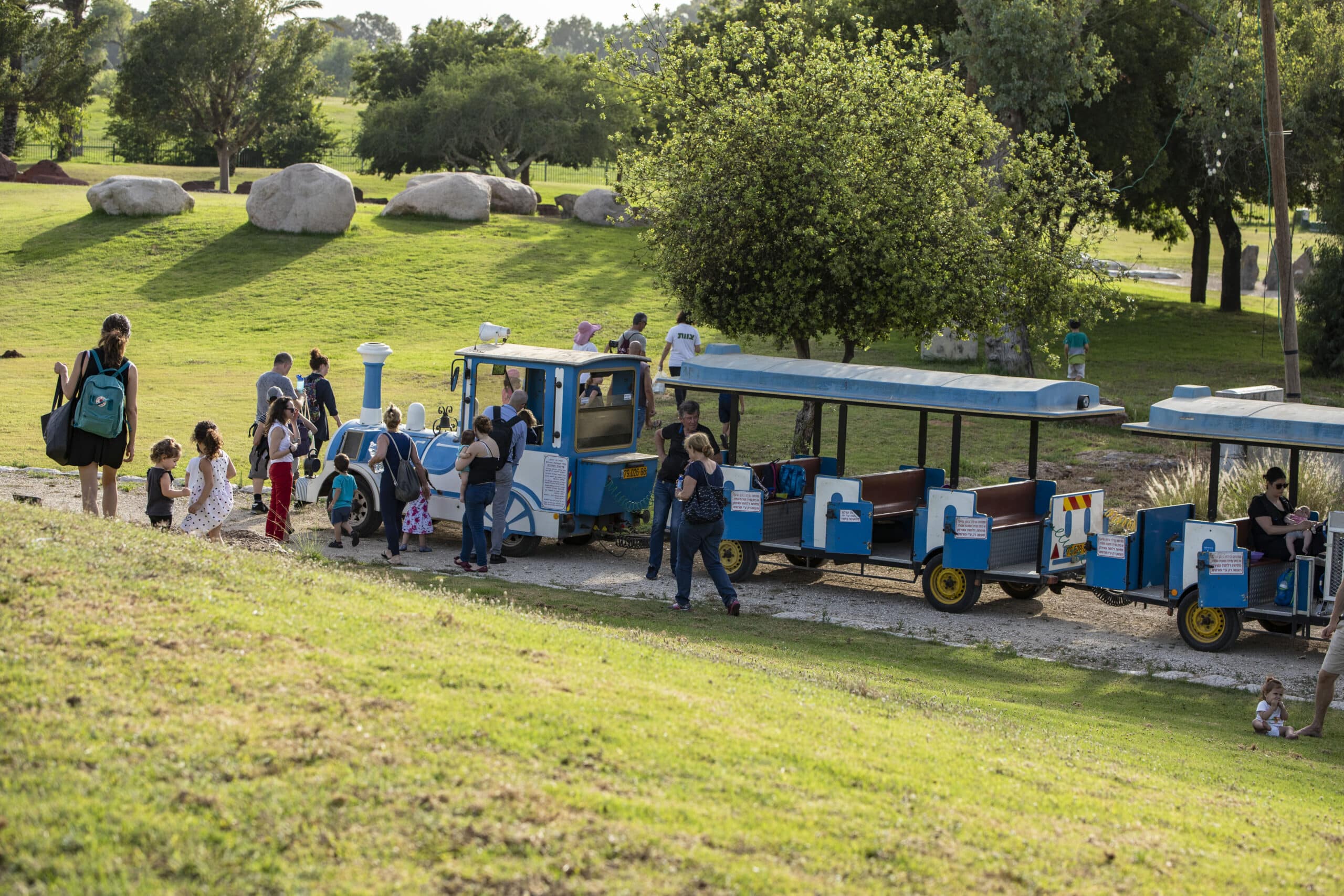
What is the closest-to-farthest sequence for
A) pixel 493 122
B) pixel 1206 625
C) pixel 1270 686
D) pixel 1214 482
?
pixel 1270 686 → pixel 1206 625 → pixel 1214 482 → pixel 493 122

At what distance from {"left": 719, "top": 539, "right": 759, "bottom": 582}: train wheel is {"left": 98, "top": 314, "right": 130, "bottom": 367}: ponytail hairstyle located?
6.52 m

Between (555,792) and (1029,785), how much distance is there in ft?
9.15

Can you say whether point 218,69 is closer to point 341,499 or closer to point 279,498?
point 341,499

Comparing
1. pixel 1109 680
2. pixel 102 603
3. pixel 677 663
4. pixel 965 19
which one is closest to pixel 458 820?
pixel 102 603

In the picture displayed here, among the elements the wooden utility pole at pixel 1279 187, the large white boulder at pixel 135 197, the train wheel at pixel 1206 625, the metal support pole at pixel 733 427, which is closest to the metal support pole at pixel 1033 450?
the train wheel at pixel 1206 625

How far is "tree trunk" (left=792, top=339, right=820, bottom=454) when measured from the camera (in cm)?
1959

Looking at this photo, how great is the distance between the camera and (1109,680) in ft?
38.1

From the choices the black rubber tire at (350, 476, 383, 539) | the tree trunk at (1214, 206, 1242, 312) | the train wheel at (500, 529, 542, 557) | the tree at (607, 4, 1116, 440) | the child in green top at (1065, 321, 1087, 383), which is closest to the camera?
the train wheel at (500, 529, 542, 557)

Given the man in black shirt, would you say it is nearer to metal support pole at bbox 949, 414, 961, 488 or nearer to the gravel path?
the gravel path

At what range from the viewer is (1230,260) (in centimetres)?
4491

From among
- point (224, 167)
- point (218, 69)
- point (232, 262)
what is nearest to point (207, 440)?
point (232, 262)

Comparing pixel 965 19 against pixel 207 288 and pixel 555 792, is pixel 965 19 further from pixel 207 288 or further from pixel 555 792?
pixel 555 792

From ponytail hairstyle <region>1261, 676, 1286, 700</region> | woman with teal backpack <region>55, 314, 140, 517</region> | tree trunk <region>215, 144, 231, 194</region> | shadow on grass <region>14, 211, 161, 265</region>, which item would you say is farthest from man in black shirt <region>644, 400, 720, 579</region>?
tree trunk <region>215, 144, 231, 194</region>

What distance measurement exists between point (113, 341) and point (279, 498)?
2.96 m
